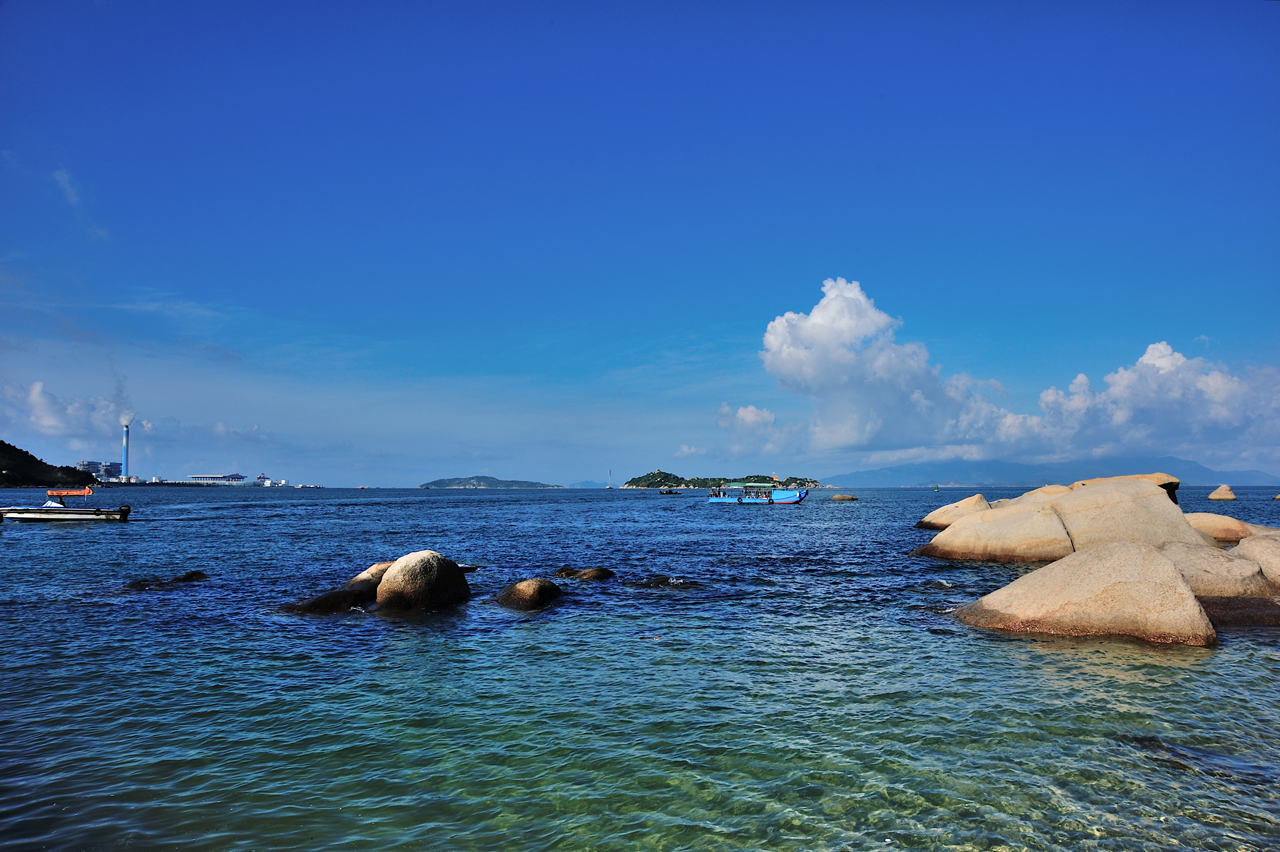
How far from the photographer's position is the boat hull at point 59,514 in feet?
200

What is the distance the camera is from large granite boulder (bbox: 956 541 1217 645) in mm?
14625

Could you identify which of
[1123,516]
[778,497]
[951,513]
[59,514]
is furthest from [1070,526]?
[778,497]

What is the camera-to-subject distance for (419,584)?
2022 cm

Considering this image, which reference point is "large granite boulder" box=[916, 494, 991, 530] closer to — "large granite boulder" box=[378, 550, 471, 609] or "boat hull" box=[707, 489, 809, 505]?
"large granite boulder" box=[378, 550, 471, 609]

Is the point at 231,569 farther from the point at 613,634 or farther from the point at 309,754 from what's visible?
the point at 309,754

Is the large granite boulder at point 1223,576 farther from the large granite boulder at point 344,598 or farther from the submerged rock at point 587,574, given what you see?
the large granite boulder at point 344,598

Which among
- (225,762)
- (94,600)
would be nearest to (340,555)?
(94,600)

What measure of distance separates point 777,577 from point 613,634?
11.9m

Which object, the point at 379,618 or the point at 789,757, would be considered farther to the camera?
the point at 379,618

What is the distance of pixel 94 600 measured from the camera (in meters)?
21.5

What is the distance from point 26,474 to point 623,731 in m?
259

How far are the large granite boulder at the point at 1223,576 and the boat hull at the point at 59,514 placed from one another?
78.6 metres

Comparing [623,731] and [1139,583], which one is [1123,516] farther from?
[623,731]

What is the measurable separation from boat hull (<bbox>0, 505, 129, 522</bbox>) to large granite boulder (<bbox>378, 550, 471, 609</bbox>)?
59116 millimetres
